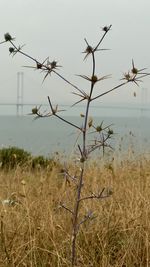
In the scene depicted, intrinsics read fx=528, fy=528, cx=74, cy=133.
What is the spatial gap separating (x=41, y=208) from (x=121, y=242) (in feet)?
2.38

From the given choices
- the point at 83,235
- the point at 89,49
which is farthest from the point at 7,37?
the point at 83,235

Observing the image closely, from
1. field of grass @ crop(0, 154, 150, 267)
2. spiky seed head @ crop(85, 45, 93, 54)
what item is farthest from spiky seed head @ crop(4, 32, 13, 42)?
field of grass @ crop(0, 154, 150, 267)

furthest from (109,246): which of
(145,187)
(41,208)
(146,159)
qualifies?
(146,159)

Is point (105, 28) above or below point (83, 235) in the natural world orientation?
above

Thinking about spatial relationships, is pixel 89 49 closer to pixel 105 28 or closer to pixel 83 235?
pixel 105 28

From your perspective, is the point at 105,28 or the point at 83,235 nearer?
the point at 105,28

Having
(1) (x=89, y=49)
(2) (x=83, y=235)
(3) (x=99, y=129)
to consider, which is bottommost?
(2) (x=83, y=235)

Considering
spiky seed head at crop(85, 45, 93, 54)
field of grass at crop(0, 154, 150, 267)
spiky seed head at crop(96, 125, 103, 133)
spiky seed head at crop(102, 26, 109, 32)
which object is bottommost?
field of grass at crop(0, 154, 150, 267)

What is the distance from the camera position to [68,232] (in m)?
2.80

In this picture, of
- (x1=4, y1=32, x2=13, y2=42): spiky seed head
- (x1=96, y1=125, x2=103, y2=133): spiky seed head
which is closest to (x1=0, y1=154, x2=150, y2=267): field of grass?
(x1=96, y1=125, x2=103, y2=133): spiky seed head

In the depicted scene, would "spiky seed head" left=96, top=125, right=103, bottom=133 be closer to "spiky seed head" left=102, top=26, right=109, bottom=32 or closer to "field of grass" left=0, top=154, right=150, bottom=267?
"spiky seed head" left=102, top=26, right=109, bottom=32

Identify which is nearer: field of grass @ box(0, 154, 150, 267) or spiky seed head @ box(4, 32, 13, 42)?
spiky seed head @ box(4, 32, 13, 42)

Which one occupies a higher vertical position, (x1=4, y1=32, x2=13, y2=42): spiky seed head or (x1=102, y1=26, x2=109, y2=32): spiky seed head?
(x1=102, y1=26, x2=109, y2=32): spiky seed head

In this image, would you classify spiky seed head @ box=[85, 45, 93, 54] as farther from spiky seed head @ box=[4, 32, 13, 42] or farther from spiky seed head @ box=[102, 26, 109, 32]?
spiky seed head @ box=[4, 32, 13, 42]
